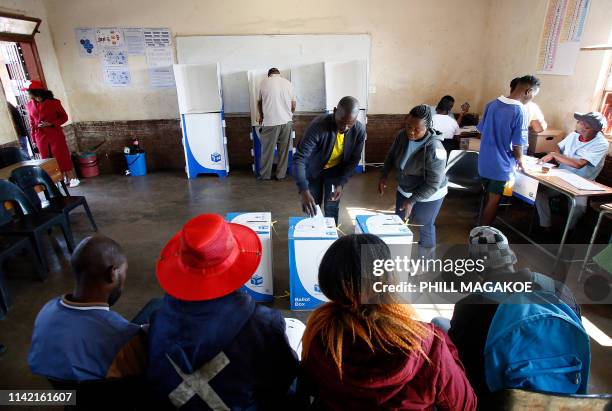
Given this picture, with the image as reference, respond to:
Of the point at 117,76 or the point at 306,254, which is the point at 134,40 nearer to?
the point at 117,76

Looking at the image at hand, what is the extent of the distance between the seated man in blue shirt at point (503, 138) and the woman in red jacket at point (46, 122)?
5.31 m

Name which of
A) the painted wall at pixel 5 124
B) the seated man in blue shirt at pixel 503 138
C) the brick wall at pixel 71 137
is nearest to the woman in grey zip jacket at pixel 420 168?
the seated man in blue shirt at pixel 503 138

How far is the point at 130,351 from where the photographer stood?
1229mm

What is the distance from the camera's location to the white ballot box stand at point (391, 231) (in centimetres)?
228

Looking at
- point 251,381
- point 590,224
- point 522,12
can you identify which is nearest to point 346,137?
point 251,381

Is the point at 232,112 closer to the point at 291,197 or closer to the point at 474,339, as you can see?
the point at 291,197

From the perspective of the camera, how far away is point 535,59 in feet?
15.1

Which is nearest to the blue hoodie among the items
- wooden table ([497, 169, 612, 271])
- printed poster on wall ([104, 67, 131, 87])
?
wooden table ([497, 169, 612, 271])

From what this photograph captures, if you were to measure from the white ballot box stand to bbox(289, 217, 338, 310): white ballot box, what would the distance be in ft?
0.71

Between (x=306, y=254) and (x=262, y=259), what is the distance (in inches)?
12.6

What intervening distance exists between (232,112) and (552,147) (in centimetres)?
453

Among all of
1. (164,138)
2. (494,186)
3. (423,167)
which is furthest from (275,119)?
(423,167)

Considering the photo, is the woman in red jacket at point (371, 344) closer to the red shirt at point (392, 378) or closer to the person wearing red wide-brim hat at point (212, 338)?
the red shirt at point (392, 378)

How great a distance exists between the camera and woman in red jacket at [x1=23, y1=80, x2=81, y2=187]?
477cm
